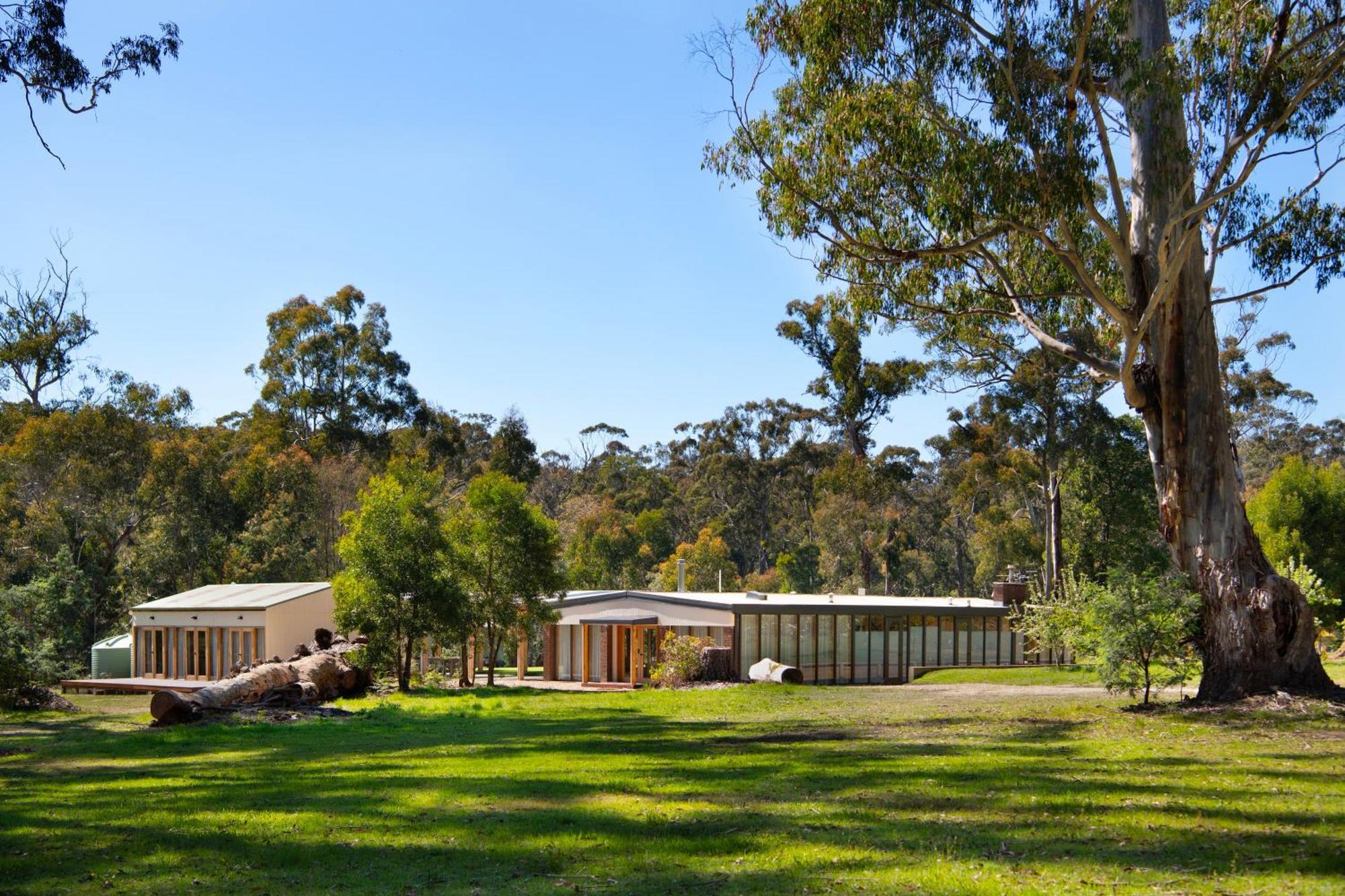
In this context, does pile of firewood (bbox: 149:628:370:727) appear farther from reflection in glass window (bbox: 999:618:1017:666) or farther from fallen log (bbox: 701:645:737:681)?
reflection in glass window (bbox: 999:618:1017:666)

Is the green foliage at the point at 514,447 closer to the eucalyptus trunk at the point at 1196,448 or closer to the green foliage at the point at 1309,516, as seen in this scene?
the green foliage at the point at 1309,516

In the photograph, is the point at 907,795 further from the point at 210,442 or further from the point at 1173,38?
the point at 210,442

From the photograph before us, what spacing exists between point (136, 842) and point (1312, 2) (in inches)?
654

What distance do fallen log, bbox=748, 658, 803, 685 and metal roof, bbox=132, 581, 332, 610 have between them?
482 inches

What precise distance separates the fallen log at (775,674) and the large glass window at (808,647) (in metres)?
2.19

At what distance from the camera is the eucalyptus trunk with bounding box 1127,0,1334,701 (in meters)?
14.2

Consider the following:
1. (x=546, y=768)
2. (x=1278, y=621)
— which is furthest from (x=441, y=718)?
(x=1278, y=621)

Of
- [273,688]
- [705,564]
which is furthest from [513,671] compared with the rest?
[705,564]

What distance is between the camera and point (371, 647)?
80.2ft

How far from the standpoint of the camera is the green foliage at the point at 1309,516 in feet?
133

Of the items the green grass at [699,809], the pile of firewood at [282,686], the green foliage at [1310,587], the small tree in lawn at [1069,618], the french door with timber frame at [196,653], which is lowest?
the french door with timber frame at [196,653]

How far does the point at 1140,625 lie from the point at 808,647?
16964 millimetres

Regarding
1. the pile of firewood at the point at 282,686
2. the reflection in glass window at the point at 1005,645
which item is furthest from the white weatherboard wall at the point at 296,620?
the reflection in glass window at the point at 1005,645

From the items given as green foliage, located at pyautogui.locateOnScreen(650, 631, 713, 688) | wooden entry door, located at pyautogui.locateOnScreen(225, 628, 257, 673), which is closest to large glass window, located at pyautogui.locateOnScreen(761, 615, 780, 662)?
green foliage, located at pyautogui.locateOnScreen(650, 631, 713, 688)
